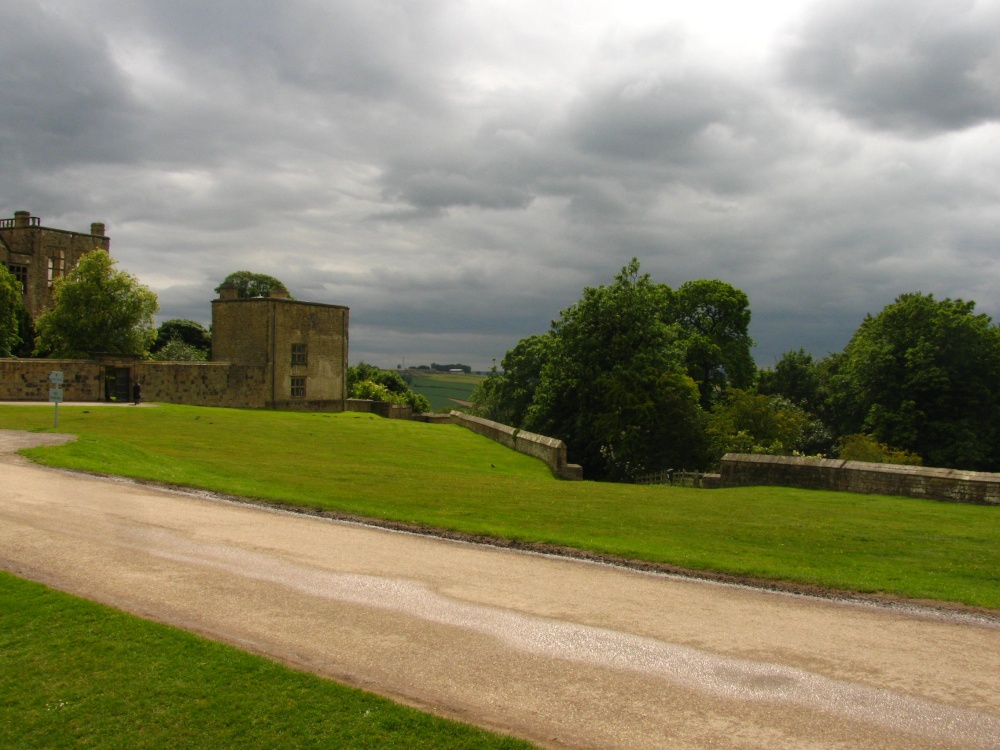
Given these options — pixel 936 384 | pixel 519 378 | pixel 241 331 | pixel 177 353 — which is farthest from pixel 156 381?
pixel 936 384

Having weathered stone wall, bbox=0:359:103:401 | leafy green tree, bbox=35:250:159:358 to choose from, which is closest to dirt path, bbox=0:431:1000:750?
weathered stone wall, bbox=0:359:103:401

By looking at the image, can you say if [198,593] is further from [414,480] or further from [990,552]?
[990,552]

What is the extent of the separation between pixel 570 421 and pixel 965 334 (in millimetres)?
26639

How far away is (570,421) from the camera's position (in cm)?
3831

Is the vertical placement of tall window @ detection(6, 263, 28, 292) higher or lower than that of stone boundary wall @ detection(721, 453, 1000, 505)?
higher

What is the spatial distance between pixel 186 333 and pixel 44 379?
52.4m

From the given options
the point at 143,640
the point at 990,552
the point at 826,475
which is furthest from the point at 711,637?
the point at 826,475

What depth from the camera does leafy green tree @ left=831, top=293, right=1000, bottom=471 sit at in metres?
44.8

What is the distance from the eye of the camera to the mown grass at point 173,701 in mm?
5691

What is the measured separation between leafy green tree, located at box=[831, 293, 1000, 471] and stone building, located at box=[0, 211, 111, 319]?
216 feet

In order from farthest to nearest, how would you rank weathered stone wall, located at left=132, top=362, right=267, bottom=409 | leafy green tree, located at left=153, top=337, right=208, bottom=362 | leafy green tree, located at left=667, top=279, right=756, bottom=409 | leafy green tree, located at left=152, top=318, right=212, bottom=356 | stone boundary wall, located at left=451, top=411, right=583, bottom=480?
leafy green tree, located at left=152, top=318, right=212, bottom=356 < leafy green tree, located at left=153, top=337, right=208, bottom=362 < leafy green tree, located at left=667, top=279, right=756, bottom=409 < weathered stone wall, located at left=132, top=362, right=267, bottom=409 < stone boundary wall, located at left=451, top=411, right=583, bottom=480

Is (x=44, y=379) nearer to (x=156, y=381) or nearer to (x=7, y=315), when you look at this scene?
(x=156, y=381)

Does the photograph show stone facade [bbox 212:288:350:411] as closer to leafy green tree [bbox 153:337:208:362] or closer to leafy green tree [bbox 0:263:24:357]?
leafy green tree [bbox 0:263:24:357]

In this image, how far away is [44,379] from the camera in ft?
120
